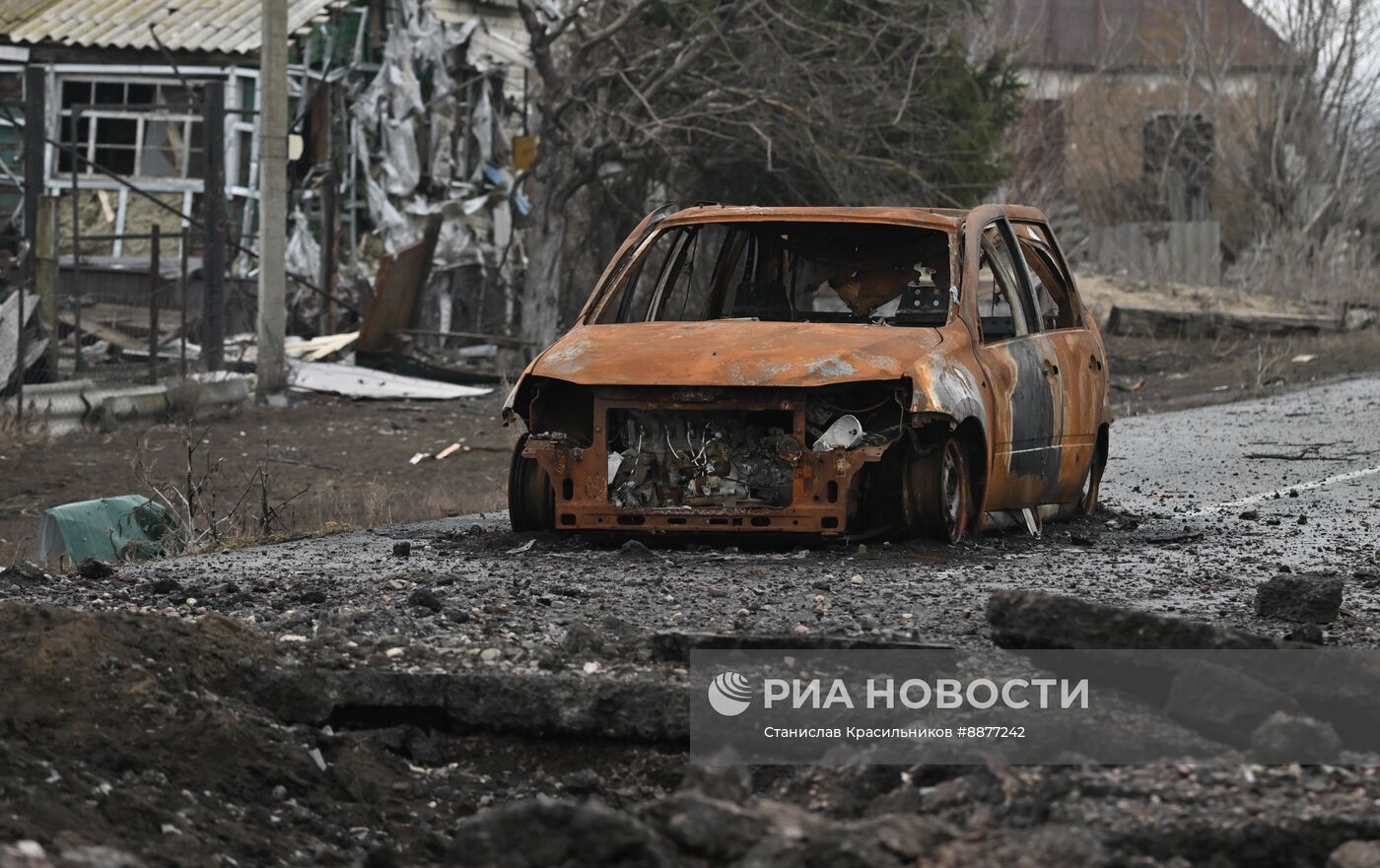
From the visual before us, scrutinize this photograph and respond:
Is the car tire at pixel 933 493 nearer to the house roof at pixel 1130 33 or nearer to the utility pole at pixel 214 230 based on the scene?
the utility pole at pixel 214 230

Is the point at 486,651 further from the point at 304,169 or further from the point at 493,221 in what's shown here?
the point at 493,221

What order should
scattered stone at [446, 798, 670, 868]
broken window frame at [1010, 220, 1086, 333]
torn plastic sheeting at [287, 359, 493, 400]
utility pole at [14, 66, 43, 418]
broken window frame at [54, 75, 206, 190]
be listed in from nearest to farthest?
1. scattered stone at [446, 798, 670, 868]
2. broken window frame at [1010, 220, 1086, 333]
3. utility pole at [14, 66, 43, 418]
4. torn plastic sheeting at [287, 359, 493, 400]
5. broken window frame at [54, 75, 206, 190]

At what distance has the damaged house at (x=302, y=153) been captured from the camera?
2545 centimetres

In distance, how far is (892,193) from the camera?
2405 centimetres

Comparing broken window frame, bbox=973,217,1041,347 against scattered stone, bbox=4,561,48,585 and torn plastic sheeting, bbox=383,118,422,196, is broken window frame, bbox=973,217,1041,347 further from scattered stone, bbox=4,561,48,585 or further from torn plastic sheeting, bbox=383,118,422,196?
torn plastic sheeting, bbox=383,118,422,196

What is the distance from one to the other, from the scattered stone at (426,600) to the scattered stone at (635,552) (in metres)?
1.58

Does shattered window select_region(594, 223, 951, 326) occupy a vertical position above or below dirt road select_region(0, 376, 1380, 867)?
above

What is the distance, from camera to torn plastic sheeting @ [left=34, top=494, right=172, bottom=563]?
9977 millimetres

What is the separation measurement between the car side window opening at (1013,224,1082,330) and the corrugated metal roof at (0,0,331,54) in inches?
696

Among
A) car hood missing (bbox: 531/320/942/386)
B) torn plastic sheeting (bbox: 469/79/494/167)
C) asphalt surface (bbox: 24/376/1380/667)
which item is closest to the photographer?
asphalt surface (bbox: 24/376/1380/667)

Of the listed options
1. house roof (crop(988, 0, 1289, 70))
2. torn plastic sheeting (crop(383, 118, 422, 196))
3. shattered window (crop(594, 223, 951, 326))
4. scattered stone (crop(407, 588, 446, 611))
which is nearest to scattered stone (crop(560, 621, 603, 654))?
scattered stone (crop(407, 588, 446, 611))

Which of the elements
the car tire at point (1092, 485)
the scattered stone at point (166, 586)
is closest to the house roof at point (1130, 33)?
the car tire at point (1092, 485)

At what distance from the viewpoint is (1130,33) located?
5506 cm

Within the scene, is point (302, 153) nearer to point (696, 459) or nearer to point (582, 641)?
point (696, 459)
